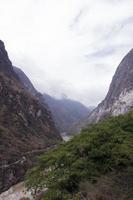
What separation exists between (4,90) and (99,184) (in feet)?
361

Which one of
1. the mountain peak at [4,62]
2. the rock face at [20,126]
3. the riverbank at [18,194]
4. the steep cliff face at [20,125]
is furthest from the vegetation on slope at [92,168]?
the mountain peak at [4,62]

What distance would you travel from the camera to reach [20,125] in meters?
124

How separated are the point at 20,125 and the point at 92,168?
3784 inches

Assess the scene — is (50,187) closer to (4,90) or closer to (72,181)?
(72,181)

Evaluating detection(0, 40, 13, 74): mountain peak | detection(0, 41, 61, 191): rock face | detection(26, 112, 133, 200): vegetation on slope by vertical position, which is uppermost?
detection(0, 40, 13, 74): mountain peak

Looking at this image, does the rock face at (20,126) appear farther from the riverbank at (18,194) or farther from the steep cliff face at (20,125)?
the riverbank at (18,194)

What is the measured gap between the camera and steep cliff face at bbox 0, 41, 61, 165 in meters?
105

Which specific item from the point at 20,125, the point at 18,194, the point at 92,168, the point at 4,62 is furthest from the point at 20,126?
the point at 92,168

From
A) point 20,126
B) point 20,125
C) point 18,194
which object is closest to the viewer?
point 18,194

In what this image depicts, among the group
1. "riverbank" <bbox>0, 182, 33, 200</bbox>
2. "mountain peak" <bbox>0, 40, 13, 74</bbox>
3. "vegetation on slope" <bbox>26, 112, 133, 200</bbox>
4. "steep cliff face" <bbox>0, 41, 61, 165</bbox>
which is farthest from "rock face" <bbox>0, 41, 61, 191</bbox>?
"vegetation on slope" <bbox>26, 112, 133, 200</bbox>

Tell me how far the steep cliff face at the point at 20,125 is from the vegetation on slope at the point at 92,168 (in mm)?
62011

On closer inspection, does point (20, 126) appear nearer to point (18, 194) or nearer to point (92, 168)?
point (18, 194)

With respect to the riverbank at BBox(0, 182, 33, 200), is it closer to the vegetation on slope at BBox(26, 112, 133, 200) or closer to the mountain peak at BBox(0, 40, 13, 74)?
the vegetation on slope at BBox(26, 112, 133, 200)

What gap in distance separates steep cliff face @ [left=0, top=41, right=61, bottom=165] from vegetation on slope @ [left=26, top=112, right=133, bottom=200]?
62011mm
